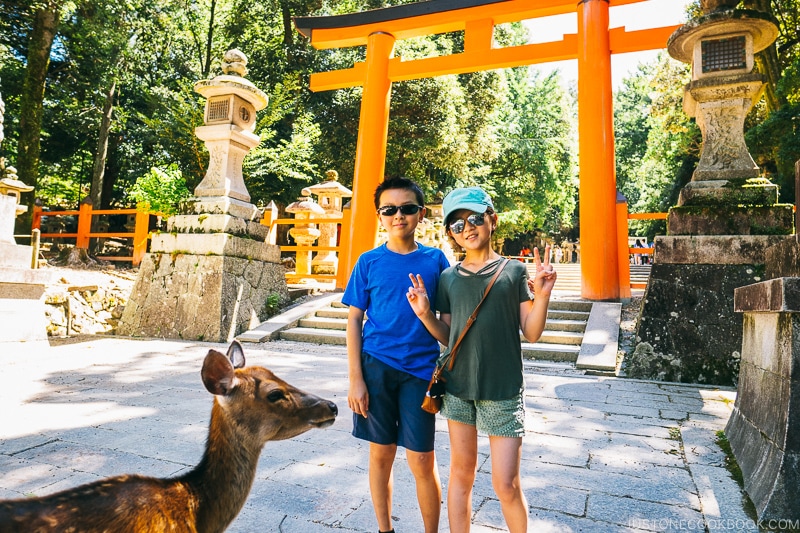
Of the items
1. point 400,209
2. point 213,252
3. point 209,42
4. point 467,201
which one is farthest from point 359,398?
point 209,42

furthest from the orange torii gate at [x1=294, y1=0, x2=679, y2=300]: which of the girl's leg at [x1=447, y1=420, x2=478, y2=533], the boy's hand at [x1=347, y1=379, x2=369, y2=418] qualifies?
the boy's hand at [x1=347, y1=379, x2=369, y2=418]

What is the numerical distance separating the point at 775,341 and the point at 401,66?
8.81 metres

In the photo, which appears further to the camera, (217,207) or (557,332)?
(217,207)

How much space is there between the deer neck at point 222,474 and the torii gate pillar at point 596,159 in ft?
22.9

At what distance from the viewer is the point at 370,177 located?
31.5ft

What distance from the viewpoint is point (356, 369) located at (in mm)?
1909

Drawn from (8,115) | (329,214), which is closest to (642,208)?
(329,214)

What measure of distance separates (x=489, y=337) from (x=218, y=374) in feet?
3.04

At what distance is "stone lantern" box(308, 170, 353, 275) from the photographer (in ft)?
40.8

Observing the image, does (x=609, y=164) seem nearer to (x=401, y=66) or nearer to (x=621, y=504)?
(x=401, y=66)

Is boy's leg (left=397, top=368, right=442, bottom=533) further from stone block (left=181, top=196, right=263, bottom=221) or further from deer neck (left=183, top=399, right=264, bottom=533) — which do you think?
stone block (left=181, top=196, right=263, bottom=221)

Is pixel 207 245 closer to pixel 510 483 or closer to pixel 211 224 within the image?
pixel 211 224

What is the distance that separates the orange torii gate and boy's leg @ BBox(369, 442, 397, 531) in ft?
21.4

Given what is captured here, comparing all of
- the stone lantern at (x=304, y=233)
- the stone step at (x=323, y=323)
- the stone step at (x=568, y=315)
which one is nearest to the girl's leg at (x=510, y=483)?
the stone step at (x=568, y=315)
